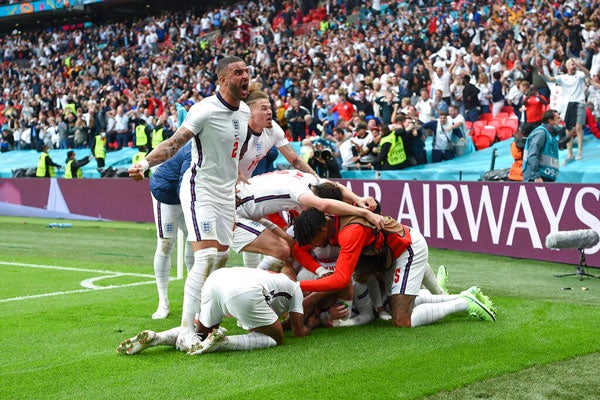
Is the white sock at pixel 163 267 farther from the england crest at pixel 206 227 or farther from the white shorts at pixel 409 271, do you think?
the white shorts at pixel 409 271

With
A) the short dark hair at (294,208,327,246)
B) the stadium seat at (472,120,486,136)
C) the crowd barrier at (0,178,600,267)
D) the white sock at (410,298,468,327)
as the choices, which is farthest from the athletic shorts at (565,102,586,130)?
the short dark hair at (294,208,327,246)

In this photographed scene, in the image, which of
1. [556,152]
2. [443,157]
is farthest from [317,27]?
[556,152]

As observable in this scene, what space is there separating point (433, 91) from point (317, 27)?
12298 mm

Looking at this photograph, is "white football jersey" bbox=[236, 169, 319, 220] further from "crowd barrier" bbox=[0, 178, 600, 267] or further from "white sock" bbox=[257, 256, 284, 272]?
"crowd barrier" bbox=[0, 178, 600, 267]

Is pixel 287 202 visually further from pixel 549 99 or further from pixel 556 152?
pixel 549 99

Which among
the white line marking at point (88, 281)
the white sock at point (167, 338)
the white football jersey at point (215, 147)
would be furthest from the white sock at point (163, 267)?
the white line marking at point (88, 281)

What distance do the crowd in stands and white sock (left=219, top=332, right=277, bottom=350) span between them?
9803 mm

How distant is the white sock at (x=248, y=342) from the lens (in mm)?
6320

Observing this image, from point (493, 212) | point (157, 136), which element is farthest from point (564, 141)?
point (157, 136)

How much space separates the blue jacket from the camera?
801 centimetres

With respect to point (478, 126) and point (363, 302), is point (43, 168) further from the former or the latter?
point (363, 302)

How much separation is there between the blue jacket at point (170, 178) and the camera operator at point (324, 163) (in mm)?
8176

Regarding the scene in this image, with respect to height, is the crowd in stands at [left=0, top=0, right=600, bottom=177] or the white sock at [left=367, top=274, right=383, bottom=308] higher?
the crowd in stands at [left=0, top=0, right=600, bottom=177]

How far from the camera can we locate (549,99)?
18.0 meters
